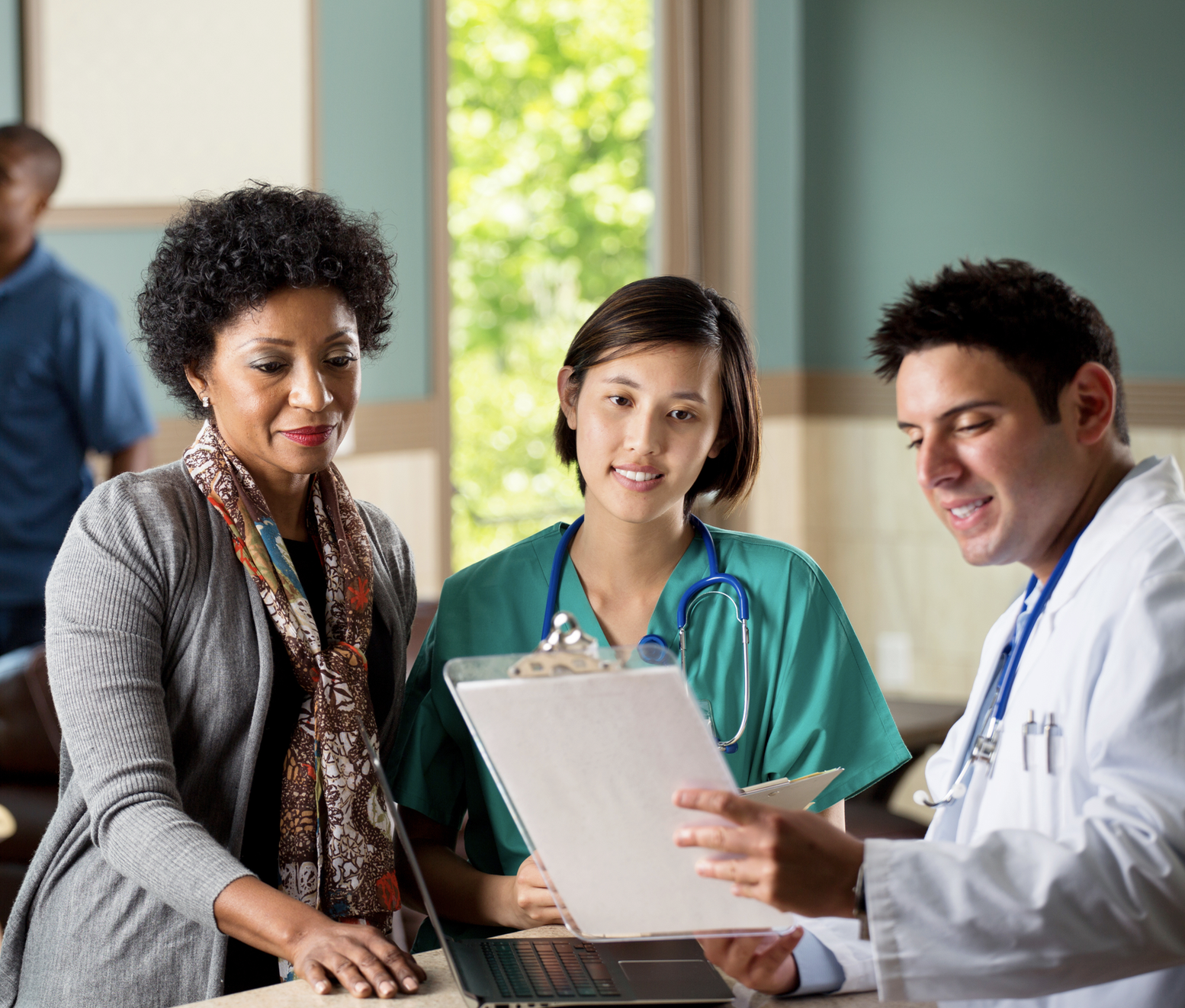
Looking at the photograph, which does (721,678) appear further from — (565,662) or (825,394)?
(825,394)

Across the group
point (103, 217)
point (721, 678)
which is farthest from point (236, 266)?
point (103, 217)

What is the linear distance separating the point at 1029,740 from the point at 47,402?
2.81 m

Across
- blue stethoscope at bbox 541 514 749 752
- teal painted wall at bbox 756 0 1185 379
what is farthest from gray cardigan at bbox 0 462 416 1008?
teal painted wall at bbox 756 0 1185 379

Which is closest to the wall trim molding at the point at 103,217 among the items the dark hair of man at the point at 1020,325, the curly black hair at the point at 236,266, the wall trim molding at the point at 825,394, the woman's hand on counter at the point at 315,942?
the curly black hair at the point at 236,266

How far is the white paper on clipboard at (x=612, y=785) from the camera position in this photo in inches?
42.8

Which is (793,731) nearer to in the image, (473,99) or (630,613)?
(630,613)

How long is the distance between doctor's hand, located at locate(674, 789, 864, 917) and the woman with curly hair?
438 millimetres

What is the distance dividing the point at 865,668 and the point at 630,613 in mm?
309

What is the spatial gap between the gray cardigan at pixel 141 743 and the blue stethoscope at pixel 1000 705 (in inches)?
29.8

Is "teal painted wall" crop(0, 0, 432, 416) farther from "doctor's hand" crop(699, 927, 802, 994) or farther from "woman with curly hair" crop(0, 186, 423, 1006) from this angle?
"doctor's hand" crop(699, 927, 802, 994)

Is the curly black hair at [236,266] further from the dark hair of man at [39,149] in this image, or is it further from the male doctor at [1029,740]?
the dark hair of man at [39,149]

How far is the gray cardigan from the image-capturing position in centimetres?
145

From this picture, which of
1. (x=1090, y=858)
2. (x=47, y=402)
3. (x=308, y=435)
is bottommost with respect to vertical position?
(x=1090, y=858)

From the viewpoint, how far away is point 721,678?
1709mm
